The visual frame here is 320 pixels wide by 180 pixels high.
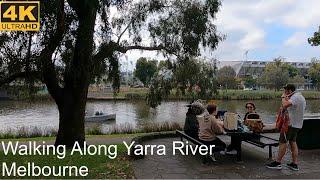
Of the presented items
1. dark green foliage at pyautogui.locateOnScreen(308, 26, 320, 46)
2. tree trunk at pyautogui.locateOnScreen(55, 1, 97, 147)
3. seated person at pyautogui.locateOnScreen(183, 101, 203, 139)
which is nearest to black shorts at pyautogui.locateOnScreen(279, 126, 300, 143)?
seated person at pyautogui.locateOnScreen(183, 101, 203, 139)

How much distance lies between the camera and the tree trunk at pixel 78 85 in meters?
11.4

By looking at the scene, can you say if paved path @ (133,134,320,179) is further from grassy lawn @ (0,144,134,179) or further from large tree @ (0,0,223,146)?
large tree @ (0,0,223,146)

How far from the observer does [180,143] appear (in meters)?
11.4

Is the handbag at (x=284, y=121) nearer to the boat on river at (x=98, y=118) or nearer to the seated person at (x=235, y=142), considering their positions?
the seated person at (x=235, y=142)

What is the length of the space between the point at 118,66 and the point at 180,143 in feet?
9.51

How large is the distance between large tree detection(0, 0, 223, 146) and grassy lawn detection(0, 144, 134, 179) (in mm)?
2497

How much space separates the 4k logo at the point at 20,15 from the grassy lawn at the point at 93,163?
116 inches

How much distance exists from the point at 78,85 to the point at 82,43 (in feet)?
4.32

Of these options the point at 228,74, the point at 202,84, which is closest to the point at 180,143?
the point at 202,84

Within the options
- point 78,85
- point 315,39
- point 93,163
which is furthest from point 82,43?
point 315,39

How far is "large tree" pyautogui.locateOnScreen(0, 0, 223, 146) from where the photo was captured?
1070cm

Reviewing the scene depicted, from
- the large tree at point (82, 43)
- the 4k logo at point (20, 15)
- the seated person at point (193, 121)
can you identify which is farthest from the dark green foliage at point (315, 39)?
the 4k logo at point (20, 15)

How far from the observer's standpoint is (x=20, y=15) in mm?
10039

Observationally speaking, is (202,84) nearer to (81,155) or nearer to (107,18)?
(107,18)
